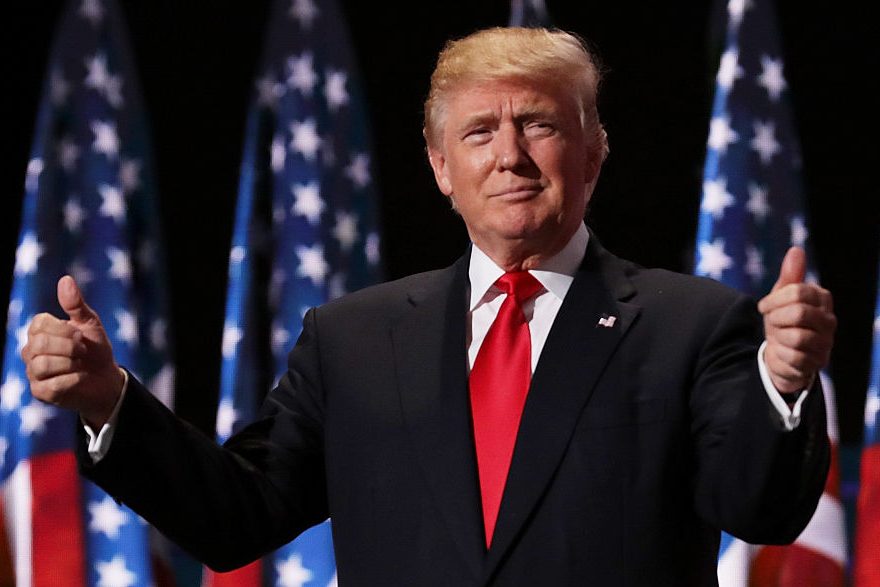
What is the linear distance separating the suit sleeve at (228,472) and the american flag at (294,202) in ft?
7.57

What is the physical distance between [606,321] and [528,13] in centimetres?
262

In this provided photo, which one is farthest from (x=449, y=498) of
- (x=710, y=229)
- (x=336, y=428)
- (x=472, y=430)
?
(x=710, y=229)

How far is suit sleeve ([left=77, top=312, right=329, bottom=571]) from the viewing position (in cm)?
150

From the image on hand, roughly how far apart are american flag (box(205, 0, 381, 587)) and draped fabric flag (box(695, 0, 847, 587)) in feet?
3.88

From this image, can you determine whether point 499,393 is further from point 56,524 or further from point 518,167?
point 56,524

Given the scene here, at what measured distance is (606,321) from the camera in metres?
1.56

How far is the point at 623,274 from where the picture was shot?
1672 millimetres

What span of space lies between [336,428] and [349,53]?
9.36 ft

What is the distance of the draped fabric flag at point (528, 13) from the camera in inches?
156

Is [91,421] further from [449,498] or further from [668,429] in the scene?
[668,429]

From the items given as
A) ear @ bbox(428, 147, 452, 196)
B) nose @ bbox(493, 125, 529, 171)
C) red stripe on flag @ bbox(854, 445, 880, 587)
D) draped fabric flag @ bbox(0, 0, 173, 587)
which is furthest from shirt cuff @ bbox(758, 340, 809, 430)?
draped fabric flag @ bbox(0, 0, 173, 587)

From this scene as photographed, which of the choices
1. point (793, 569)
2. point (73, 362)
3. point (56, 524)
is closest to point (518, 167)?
point (73, 362)

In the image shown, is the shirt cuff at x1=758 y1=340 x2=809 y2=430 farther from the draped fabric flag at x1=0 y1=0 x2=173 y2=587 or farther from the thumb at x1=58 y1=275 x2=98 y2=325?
the draped fabric flag at x1=0 y1=0 x2=173 y2=587

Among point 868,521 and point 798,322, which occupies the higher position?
point 798,322
